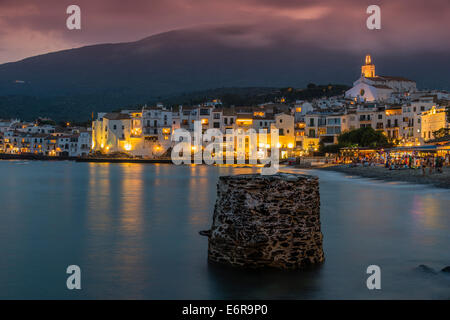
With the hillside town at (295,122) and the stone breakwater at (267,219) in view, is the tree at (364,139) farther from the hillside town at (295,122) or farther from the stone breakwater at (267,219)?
the stone breakwater at (267,219)

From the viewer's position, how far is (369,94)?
13362 cm

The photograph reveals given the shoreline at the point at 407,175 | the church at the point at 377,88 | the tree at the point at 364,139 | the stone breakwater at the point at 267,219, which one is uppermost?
the church at the point at 377,88

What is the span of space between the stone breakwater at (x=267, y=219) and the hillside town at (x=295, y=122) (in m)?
63.1

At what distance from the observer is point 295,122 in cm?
10831

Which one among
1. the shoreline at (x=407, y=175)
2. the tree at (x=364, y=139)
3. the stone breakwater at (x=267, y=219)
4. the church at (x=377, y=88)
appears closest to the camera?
the stone breakwater at (x=267, y=219)

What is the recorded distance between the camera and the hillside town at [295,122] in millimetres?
86250

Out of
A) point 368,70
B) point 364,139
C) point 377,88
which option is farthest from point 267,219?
point 368,70

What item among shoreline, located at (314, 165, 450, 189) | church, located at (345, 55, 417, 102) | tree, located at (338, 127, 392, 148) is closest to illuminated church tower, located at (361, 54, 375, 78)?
church, located at (345, 55, 417, 102)

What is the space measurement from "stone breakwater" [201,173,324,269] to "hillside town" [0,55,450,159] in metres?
63.1

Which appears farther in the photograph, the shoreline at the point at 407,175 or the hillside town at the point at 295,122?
the hillside town at the point at 295,122

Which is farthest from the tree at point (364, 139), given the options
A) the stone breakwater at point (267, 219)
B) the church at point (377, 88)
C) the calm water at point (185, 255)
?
the stone breakwater at point (267, 219)

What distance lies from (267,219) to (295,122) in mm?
100177
